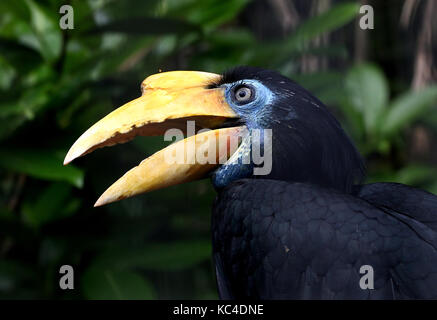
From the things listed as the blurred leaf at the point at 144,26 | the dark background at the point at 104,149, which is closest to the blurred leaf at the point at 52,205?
the dark background at the point at 104,149

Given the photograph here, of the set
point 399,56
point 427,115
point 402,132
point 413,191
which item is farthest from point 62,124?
point 399,56

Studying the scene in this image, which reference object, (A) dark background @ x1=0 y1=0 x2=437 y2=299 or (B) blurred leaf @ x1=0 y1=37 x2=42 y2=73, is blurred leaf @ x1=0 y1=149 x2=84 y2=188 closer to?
(A) dark background @ x1=0 y1=0 x2=437 y2=299

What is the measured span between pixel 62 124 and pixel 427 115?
61.0 inches

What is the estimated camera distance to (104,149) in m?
2.07

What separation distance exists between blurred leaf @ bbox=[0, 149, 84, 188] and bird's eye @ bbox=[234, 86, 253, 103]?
625 millimetres

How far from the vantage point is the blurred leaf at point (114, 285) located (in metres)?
1.83

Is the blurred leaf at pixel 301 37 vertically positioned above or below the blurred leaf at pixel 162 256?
above

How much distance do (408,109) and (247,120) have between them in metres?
1.50

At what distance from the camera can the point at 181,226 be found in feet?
6.86

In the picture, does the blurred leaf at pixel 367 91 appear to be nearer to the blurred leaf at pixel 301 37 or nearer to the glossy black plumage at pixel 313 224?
the blurred leaf at pixel 301 37

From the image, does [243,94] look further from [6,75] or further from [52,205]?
[6,75]

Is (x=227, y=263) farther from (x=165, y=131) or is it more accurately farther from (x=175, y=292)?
(x=175, y=292)

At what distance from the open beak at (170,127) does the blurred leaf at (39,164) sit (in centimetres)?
58

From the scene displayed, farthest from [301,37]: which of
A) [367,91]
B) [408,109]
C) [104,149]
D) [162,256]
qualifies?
[162,256]
